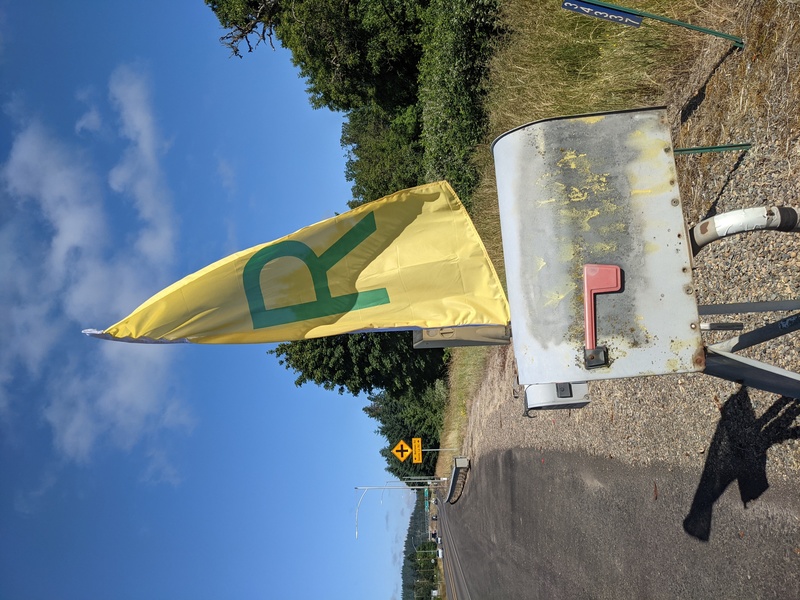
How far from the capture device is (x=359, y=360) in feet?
92.3

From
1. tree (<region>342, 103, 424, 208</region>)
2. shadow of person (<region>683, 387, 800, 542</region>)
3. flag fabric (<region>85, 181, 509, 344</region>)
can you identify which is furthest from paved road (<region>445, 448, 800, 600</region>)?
tree (<region>342, 103, 424, 208</region>)

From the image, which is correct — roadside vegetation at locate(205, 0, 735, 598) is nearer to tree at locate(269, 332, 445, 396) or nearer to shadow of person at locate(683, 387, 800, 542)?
tree at locate(269, 332, 445, 396)

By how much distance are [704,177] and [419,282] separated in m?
3.60

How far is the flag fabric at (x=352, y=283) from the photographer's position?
5609mm

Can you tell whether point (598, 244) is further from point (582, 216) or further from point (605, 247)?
point (582, 216)

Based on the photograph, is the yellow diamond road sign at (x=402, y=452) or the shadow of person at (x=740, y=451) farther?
the yellow diamond road sign at (x=402, y=452)

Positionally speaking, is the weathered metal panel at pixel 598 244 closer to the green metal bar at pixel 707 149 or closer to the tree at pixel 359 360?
the green metal bar at pixel 707 149

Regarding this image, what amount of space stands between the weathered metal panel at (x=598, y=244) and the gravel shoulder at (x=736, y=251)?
278cm

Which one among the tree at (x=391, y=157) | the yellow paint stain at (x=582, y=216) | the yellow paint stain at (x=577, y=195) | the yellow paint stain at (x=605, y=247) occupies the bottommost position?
the yellow paint stain at (x=605, y=247)

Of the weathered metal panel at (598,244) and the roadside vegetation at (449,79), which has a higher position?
the roadside vegetation at (449,79)

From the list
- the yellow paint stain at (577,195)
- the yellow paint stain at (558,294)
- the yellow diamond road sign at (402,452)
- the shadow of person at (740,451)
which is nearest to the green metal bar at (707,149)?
the yellow paint stain at (577,195)

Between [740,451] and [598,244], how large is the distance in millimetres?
3523

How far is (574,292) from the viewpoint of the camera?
3.37 metres

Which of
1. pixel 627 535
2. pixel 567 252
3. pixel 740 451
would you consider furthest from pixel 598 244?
pixel 627 535
